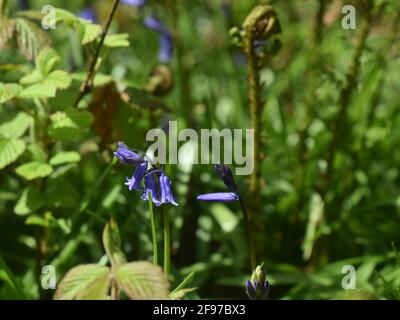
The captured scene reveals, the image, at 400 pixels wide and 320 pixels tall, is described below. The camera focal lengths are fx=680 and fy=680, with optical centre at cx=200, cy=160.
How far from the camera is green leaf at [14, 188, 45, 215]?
191cm

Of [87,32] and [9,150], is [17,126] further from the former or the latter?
[87,32]

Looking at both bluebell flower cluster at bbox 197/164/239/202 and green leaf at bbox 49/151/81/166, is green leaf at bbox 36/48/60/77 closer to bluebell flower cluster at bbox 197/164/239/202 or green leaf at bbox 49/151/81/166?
green leaf at bbox 49/151/81/166

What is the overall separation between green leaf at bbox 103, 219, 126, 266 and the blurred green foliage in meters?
0.33

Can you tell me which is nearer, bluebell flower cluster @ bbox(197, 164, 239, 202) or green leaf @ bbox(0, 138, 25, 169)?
bluebell flower cluster @ bbox(197, 164, 239, 202)

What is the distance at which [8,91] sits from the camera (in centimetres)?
177

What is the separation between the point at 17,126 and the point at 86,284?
765 millimetres

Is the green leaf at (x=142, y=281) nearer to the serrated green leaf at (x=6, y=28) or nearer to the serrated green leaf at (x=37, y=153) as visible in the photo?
the serrated green leaf at (x=37, y=153)

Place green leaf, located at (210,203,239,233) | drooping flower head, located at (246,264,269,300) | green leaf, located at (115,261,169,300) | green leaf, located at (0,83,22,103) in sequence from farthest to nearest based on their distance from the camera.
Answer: green leaf, located at (210,203,239,233) → green leaf, located at (0,83,22,103) → drooping flower head, located at (246,264,269,300) → green leaf, located at (115,261,169,300)

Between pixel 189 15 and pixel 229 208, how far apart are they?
58.9 inches

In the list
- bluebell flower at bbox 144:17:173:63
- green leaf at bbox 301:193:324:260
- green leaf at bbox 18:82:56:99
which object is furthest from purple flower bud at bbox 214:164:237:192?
bluebell flower at bbox 144:17:173:63

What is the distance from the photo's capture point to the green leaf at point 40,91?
67.9 inches

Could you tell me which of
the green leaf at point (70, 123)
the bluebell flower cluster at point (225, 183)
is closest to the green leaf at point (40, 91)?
the green leaf at point (70, 123)

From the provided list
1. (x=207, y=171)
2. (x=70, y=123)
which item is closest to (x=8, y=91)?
(x=70, y=123)

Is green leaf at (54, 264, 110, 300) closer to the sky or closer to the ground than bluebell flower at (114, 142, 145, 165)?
closer to the ground
